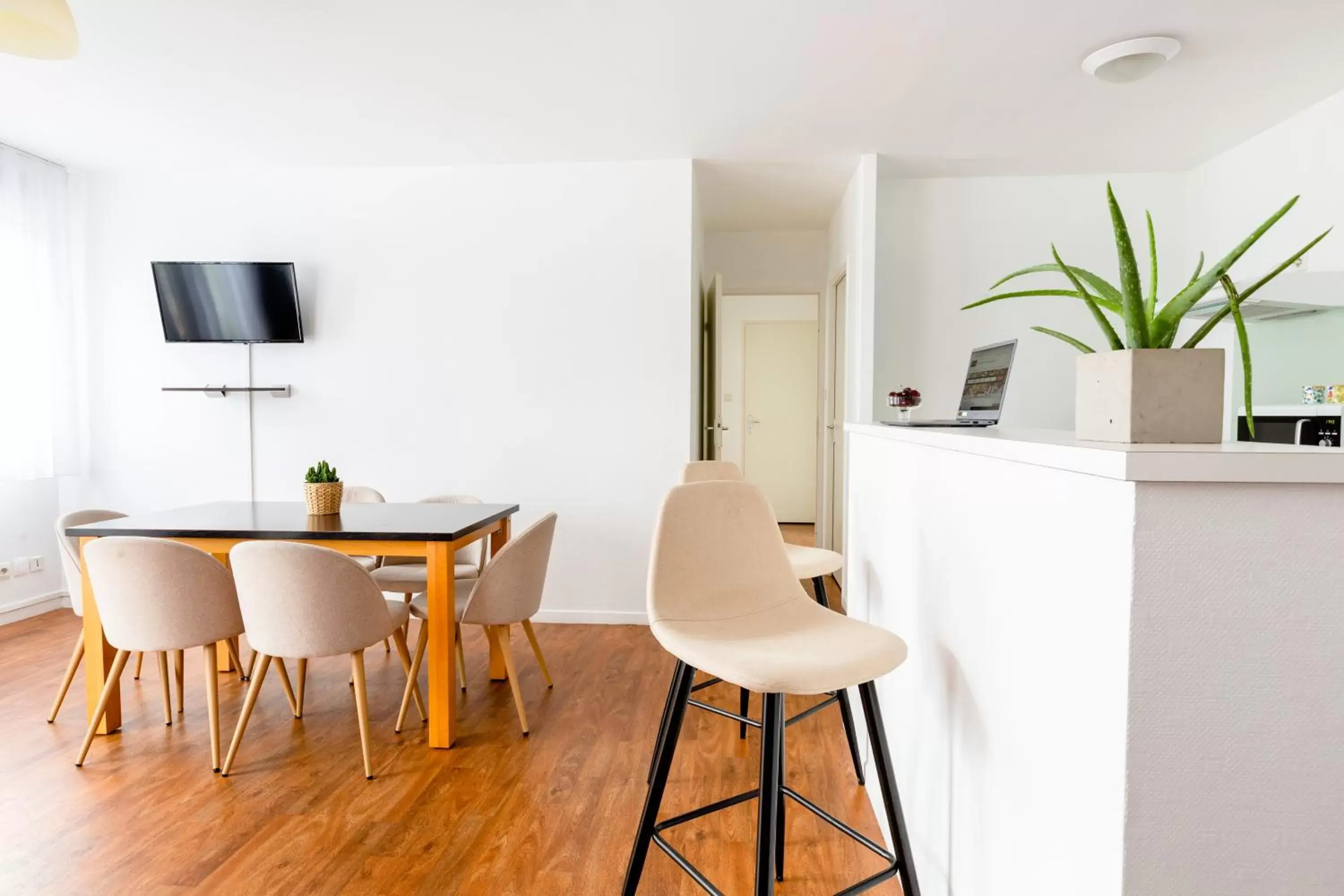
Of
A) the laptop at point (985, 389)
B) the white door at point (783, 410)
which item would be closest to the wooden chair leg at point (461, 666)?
the laptop at point (985, 389)

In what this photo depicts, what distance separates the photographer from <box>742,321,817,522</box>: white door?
762 centimetres

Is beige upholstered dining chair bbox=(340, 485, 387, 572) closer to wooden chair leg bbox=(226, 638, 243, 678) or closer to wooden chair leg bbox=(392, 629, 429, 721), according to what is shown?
wooden chair leg bbox=(226, 638, 243, 678)

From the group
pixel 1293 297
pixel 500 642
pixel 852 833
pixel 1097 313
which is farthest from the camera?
pixel 1293 297

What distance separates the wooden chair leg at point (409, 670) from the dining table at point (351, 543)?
0.13 meters

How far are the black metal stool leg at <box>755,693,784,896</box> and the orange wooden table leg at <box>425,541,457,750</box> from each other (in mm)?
1465

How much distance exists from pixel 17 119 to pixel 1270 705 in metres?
5.00

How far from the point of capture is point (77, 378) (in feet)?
14.1

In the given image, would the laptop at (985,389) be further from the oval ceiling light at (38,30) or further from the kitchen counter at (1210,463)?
the oval ceiling light at (38,30)

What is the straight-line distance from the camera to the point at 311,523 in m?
2.70

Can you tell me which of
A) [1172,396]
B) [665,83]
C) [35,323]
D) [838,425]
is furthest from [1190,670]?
[35,323]

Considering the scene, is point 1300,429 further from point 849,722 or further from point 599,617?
point 599,617

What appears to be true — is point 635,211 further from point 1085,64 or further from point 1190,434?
point 1190,434

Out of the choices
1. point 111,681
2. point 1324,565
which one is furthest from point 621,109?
point 1324,565

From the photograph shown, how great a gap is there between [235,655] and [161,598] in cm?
93
